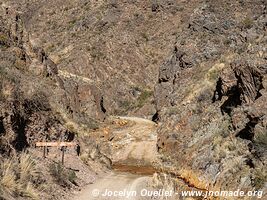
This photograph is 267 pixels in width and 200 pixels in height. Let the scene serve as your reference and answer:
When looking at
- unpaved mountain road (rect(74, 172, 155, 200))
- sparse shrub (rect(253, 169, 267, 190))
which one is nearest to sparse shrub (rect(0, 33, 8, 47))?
unpaved mountain road (rect(74, 172, 155, 200))

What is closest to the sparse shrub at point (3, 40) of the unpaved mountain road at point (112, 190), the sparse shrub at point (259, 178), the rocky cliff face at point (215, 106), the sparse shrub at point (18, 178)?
the unpaved mountain road at point (112, 190)

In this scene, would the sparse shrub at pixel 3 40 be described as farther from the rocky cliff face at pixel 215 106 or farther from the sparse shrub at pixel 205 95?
the sparse shrub at pixel 205 95

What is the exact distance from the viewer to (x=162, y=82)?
48.4 metres

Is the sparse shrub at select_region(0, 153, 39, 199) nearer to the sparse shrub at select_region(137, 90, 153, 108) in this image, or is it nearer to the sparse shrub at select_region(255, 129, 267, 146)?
the sparse shrub at select_region(255, 129, 267, 146)

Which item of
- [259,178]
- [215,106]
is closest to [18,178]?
[259,178]

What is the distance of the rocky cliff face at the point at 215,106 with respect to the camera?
20719mm

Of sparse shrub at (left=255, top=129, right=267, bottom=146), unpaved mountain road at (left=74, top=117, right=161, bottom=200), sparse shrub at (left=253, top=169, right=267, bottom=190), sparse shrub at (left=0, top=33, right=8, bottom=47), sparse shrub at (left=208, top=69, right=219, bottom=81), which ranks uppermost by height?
sparse shrub at (left=0, top=33, right=8, bottom=47)

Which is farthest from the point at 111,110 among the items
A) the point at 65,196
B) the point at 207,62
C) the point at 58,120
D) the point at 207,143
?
the point at 65,196

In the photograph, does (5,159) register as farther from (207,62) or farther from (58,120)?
(207,62)

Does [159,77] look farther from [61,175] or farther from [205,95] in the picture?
[61,175]

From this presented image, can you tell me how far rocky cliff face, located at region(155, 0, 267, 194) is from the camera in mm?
20719

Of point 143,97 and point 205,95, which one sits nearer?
point 205,95

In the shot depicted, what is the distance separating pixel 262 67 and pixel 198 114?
7.87 metres

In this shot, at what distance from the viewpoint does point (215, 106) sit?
29625 millimetres
